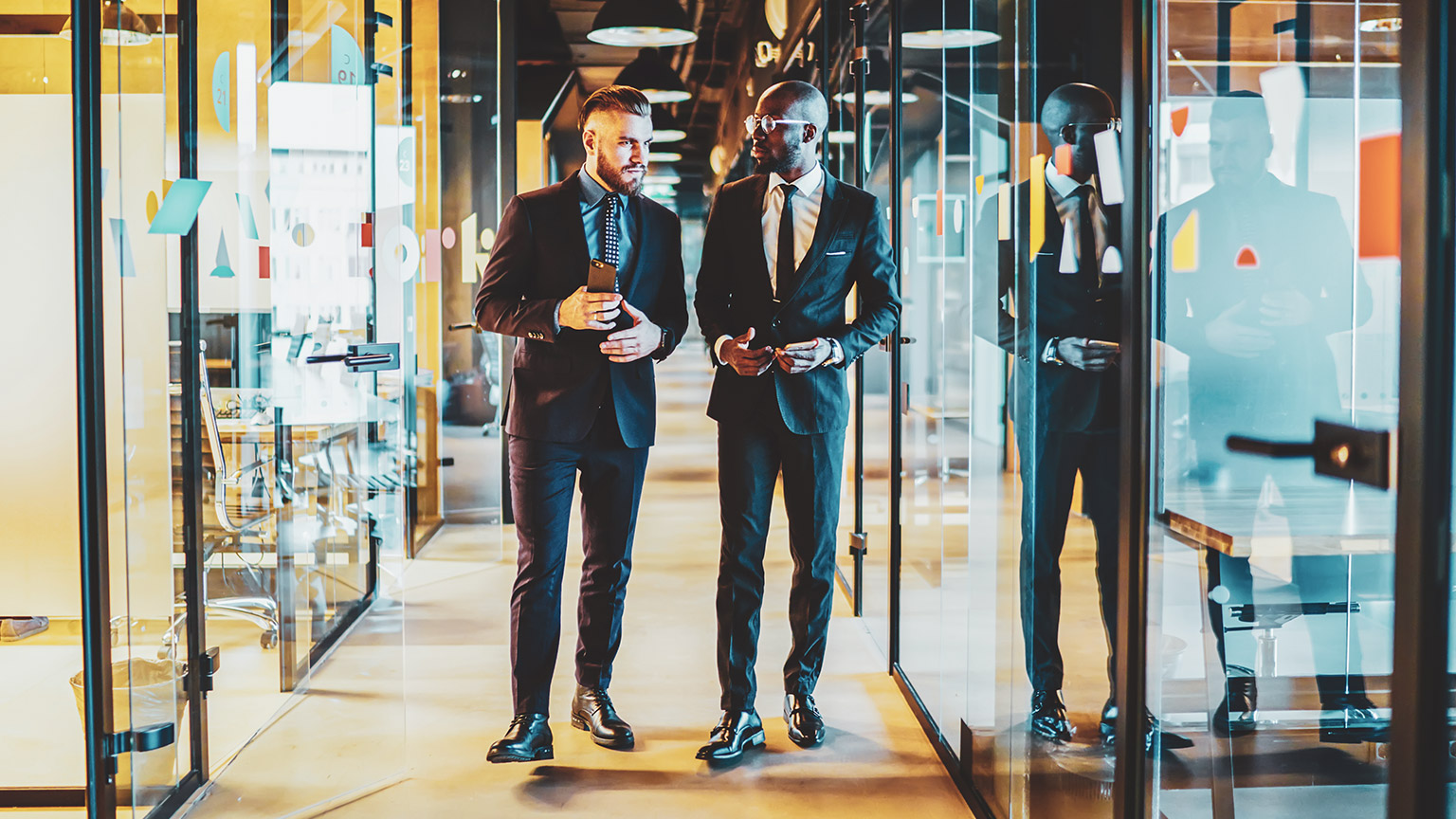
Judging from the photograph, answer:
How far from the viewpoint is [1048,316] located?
2.26m

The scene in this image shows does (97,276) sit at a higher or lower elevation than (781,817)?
higher

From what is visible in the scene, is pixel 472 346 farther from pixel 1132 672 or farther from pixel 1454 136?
pixel 1454 136

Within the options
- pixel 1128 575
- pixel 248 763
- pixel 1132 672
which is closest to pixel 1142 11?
pixel 1128 575

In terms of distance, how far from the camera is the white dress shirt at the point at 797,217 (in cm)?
299

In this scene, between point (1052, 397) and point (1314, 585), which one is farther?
point (1052, 397)

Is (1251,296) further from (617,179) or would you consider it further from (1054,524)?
(617,179)

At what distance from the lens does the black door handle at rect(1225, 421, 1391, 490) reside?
3.92ft

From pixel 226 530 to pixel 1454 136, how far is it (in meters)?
2.96

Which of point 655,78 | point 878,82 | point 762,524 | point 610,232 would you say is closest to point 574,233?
point 610,232

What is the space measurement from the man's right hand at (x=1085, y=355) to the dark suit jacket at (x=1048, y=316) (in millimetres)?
13

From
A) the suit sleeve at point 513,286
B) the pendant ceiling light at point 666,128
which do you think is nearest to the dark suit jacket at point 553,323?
the suit sleeve at point 513,286

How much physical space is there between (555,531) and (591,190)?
0.88 m

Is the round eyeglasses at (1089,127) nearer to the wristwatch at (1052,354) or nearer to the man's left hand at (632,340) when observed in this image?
the wristwatch at (1052,354)

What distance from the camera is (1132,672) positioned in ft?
5.98
